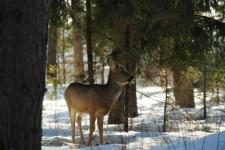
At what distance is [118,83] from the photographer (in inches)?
485

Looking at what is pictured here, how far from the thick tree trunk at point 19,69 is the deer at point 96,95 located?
652 centimetres

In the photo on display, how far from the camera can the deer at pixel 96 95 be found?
11.8 metres

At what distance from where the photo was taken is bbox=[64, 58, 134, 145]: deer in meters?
11.8

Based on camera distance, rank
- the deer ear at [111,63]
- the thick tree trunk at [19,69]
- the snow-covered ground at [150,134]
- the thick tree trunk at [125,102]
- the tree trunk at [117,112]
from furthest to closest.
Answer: the tree trunk at [117,112], the thick tree trunk at [125,102], the deer ear at [111,63], the snow-covered ground at [150,134], the thick tree trunk at [19,69]

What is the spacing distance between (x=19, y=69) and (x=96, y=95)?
6.98 metres

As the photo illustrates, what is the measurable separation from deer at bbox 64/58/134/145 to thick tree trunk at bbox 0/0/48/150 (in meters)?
6.52

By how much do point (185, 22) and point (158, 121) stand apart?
4.53 metres

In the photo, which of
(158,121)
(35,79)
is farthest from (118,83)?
(35,79)

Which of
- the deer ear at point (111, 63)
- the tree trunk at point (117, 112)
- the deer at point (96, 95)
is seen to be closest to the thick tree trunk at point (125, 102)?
the tree trunk at point (117, 112)

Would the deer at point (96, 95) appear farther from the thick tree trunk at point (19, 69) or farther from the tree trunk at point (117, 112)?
the thick tree trunk at point (19, 69)

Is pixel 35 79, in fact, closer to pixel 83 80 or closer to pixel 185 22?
pixel 185 22

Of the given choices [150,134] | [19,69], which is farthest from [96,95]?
[19,69]

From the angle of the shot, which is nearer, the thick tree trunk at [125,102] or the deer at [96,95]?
the deer at [96,95]

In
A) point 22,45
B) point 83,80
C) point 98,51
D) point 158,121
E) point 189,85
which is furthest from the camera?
point 98,51
